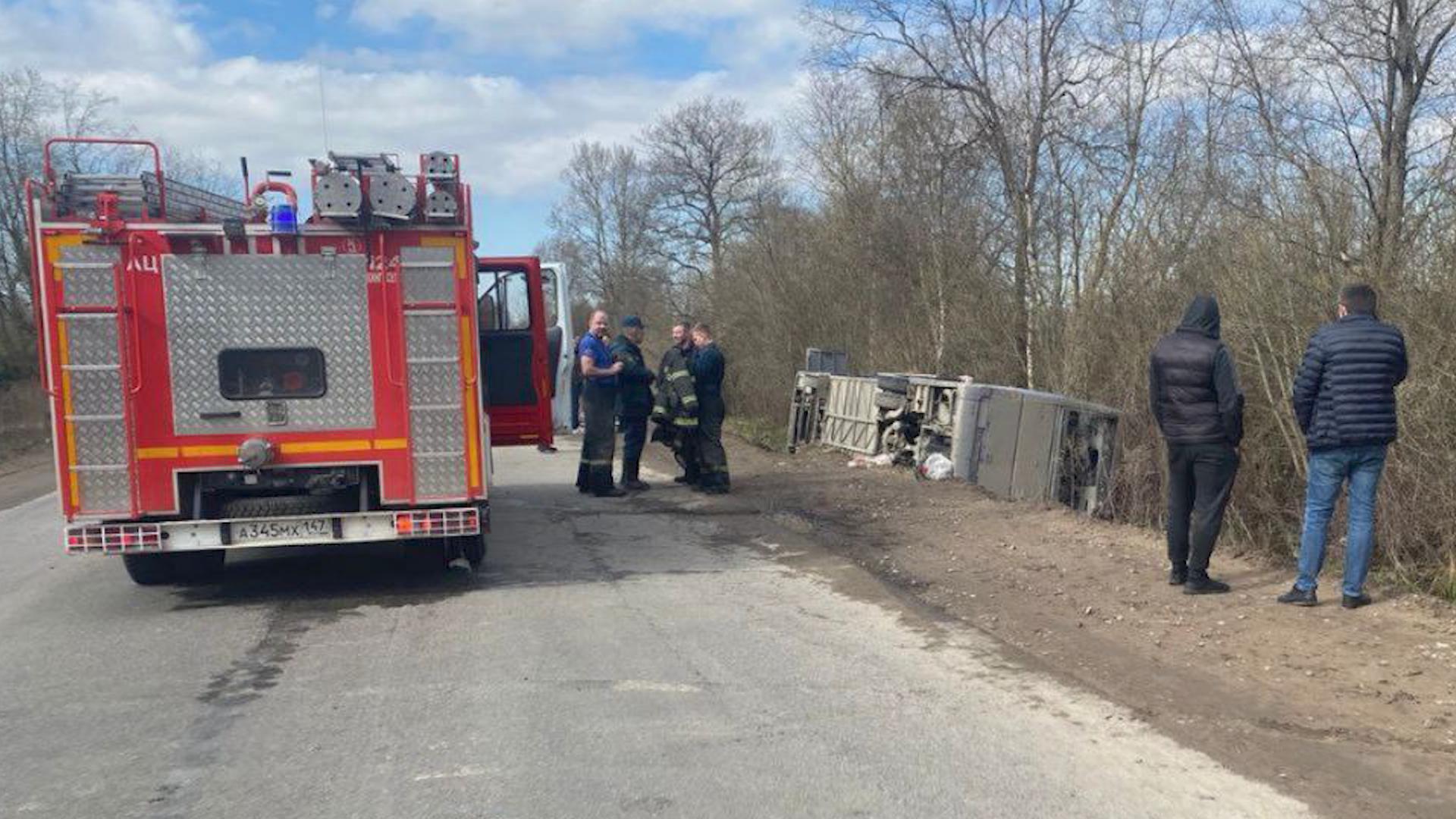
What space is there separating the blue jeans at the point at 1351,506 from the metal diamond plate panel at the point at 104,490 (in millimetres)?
7321

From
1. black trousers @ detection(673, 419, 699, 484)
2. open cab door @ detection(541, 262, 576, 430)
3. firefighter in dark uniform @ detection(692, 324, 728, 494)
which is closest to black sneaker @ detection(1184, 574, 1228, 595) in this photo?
firefighter in dark uniform @ detection(692, 324, 728, 494)

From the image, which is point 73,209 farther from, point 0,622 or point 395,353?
point 0,622

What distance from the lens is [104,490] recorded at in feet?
24.1

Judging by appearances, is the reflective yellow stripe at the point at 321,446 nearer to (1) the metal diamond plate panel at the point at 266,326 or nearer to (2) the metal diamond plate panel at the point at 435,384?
(1) the metal diamond plate panel at the point at 266,326

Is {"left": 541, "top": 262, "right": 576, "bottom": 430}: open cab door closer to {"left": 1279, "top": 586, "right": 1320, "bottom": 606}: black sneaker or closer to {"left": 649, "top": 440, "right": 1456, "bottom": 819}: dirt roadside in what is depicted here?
{"left": 649, "top": 440, "right": 1456, "bottom": 819}: dirt roadside

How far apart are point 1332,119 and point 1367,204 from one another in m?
3.26

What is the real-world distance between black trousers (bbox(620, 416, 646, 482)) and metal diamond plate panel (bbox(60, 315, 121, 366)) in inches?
251

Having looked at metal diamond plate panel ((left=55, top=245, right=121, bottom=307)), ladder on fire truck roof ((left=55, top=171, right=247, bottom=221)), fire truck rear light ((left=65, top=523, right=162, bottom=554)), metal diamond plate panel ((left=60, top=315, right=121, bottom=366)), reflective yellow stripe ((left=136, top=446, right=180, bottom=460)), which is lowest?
fire truck rear light ((left=65, top=523, right=162, bottom=554))

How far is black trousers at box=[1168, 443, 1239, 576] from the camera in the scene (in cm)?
700

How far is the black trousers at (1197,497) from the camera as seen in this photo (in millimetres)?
7004

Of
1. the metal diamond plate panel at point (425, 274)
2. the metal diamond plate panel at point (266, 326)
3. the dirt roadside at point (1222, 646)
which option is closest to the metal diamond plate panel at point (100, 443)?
the metal diamond plate panel at point (266, 326)

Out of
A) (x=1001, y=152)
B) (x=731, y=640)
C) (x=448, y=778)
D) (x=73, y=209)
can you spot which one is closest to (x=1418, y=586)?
(x=731, y=640)

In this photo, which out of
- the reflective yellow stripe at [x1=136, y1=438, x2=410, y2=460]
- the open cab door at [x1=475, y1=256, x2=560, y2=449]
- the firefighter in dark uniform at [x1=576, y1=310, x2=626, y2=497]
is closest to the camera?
the reflective yellow stripe at [x1=136, y1=438, x2=410, y2=460]

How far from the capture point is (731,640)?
659 centimetres
